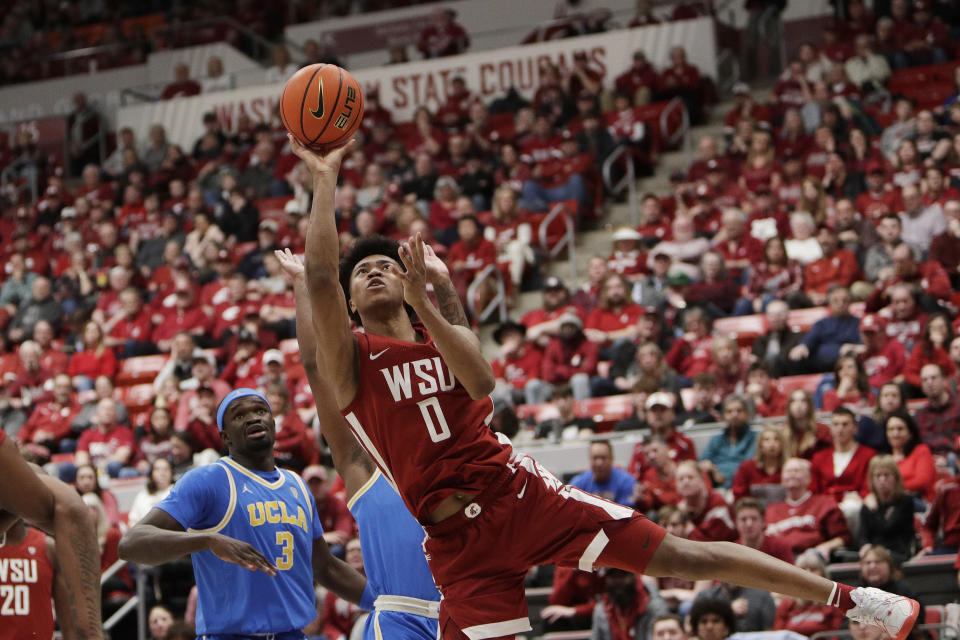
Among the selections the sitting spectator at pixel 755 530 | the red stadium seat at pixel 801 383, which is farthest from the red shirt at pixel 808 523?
the red stadium seat at pixel 801 383

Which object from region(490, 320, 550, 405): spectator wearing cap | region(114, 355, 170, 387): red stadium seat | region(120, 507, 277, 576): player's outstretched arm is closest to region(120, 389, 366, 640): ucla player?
region(120, 507, 277, 576): player's outstretched arm

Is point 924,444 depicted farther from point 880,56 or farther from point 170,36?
point 170,36

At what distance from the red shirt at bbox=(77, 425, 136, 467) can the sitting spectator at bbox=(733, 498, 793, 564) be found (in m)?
7.19

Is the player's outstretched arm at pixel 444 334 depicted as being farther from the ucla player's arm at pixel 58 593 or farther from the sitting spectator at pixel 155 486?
the sitting spectator at pixel 155 486

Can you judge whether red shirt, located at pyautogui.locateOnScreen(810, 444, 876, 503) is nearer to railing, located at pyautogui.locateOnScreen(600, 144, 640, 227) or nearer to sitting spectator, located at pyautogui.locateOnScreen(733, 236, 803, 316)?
sitting spectator, located at pyautogui.locateOnScreen(733, 236, 803, 316)

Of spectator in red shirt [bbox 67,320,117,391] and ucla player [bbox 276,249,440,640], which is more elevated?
ucla player [bbox 276,249,440,640]

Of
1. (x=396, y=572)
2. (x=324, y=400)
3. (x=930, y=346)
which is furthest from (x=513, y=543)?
(x=930, y=346)

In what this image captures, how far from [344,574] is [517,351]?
7.10 metres

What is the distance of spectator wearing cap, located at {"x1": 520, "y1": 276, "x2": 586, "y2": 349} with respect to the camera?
42.6 feet

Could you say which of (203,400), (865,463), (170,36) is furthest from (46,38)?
(865,463)

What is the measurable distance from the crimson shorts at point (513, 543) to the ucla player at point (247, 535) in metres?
1.20

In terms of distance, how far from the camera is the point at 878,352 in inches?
436

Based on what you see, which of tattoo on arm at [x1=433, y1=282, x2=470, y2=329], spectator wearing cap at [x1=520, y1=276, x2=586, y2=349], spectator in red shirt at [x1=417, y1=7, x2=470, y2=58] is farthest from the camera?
spectator in red shirt at [x1=417, y1=7, x2=470, y2=58]

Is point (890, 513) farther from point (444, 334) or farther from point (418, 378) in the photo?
point (444, 334)
